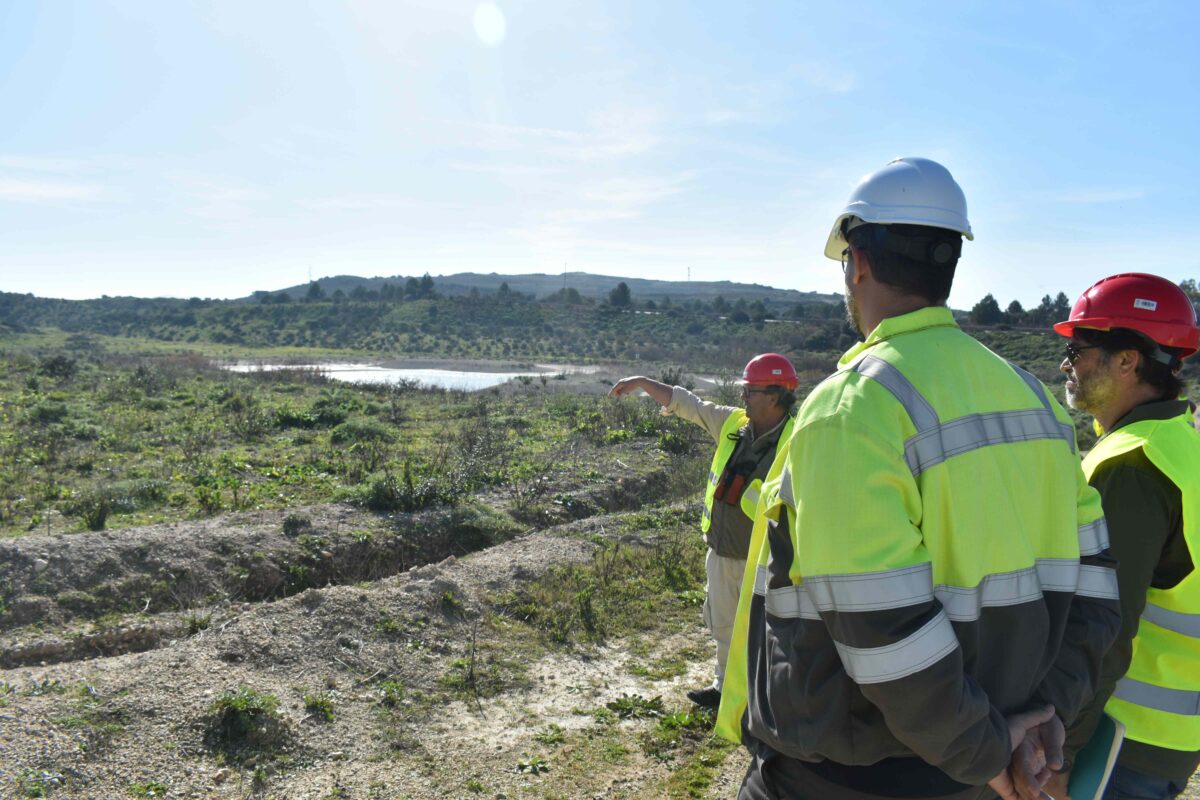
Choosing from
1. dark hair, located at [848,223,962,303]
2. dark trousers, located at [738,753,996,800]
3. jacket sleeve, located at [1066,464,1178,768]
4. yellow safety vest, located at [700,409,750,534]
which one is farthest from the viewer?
yellow safety vest, located at [700,409,750,534]

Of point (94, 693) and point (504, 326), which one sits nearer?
point (94, 693)

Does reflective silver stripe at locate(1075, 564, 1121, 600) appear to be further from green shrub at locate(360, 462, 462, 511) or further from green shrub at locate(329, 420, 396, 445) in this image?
green shrub at locate(329, 420, 396, 445)

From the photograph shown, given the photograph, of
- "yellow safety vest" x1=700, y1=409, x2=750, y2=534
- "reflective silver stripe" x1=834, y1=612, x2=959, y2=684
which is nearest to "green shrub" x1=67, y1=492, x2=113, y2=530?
"yellow safety vest" x1=700, y1=409, x2=750, y2=534

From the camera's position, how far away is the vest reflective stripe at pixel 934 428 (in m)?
1.62

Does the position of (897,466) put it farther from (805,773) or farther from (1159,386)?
(1159,386)

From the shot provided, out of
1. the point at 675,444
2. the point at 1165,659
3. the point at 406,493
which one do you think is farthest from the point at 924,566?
the point at 675,444

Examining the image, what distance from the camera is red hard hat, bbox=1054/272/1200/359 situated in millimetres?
2428

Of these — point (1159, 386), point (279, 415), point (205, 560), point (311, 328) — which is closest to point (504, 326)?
point (311, 328)

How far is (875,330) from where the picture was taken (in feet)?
5.99

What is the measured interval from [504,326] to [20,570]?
61.5 metres

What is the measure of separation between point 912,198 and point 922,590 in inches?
33.9

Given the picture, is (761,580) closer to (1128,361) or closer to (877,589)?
(877,589)

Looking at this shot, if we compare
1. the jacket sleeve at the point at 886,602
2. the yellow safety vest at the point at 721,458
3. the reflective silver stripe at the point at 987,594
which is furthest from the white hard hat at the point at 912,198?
the yellow safety vest at the point at 721,458

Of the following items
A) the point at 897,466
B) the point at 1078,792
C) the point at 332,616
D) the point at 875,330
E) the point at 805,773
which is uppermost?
the point at 875,330
